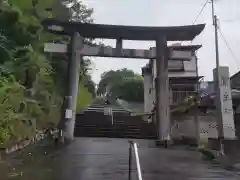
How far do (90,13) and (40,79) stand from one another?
13.3 meters

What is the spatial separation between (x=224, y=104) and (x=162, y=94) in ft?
19.1

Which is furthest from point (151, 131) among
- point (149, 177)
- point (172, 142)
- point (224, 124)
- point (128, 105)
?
point (128, 105)

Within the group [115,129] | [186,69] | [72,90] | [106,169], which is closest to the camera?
[106,169]

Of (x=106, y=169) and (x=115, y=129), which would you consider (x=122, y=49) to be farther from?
(x=106, y=169)

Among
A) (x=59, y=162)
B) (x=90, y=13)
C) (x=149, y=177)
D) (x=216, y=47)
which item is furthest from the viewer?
(x=90, y=13)

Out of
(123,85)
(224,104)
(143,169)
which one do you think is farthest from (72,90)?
(123,85)

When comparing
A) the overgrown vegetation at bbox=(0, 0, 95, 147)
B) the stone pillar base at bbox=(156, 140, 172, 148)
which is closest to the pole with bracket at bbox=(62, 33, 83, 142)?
the overgrown vegetation at bbox=(0, 0, 95, 147)

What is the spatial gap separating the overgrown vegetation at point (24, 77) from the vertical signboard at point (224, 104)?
25.0 ft

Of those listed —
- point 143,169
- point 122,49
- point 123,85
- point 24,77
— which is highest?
point 123,85

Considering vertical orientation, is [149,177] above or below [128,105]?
below

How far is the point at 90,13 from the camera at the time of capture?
28016 mm

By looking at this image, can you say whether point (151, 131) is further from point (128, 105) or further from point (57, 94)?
point (128, 105)

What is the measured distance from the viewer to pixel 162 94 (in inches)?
699

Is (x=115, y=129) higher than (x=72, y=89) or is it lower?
lower
